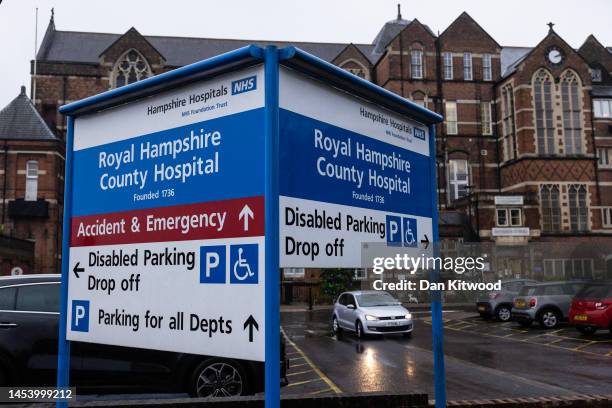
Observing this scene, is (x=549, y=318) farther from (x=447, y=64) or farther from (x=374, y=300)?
(x=447, y=64)

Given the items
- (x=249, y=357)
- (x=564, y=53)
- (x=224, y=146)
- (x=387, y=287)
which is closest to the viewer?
(x=249, y=357)

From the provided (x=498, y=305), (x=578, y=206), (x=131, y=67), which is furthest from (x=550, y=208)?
(x=131, y=67)

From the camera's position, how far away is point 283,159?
8.44ft

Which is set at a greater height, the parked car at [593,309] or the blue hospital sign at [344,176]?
the blue hospital sign at [344,176]

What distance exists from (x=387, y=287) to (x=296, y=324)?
17.0m

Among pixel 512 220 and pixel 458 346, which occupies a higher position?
pixel 512 220

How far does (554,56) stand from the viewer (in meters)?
41.0

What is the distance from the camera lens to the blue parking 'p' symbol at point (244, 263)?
2475mm

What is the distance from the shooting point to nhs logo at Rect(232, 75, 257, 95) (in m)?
2.58

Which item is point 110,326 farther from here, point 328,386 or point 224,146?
point 328,386

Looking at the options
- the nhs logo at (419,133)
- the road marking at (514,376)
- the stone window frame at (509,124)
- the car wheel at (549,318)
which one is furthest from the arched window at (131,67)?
the nhs logo at (419,133)

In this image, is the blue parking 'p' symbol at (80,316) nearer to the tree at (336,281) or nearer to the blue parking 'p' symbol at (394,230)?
the blue parking 'p' symbol at (394,230)

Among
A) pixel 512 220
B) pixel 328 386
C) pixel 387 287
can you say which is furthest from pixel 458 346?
pixel 512 220

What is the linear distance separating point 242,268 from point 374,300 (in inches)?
613
